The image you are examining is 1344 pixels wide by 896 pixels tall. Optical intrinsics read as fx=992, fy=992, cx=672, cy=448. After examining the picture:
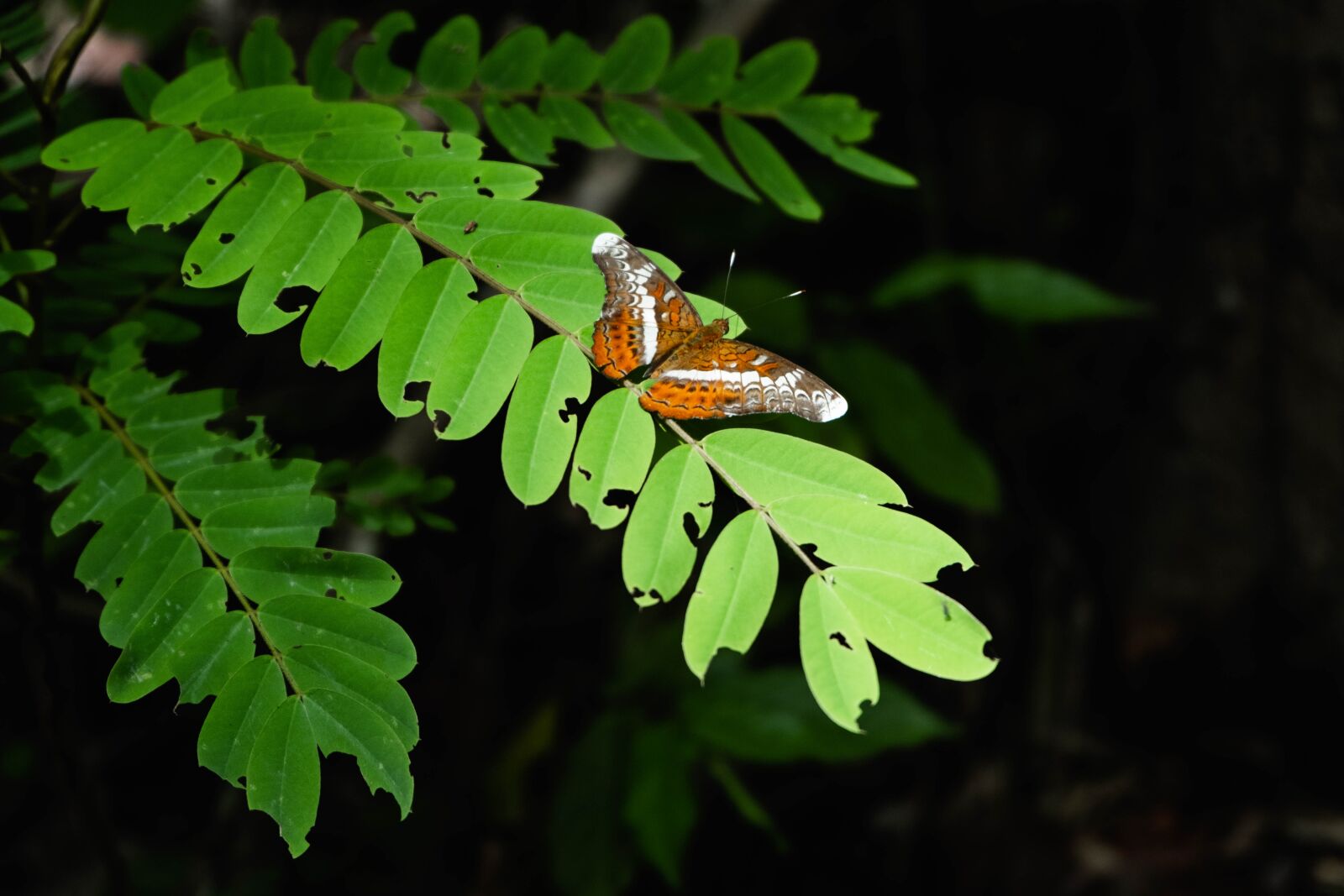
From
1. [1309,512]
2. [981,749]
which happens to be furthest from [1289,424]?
[981,749]

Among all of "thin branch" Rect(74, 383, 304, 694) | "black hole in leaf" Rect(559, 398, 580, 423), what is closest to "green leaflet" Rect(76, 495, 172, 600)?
"thin branch" Rect(74, 383, 304, 694)

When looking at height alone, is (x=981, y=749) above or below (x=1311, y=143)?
below

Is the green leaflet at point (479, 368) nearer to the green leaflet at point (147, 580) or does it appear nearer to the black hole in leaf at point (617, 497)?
the black hole in leaf at point (617, 497)

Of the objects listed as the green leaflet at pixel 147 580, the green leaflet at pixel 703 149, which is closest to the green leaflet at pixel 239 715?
the green leaflet at pixel 147 580

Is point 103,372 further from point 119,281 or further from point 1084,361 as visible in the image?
point 1084,361

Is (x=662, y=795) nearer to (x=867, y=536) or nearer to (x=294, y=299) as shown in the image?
(x=867, y=536)

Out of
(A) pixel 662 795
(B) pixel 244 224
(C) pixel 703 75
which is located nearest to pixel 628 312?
(B) pixel 244 224

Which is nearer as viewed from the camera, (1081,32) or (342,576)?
(342,576)
